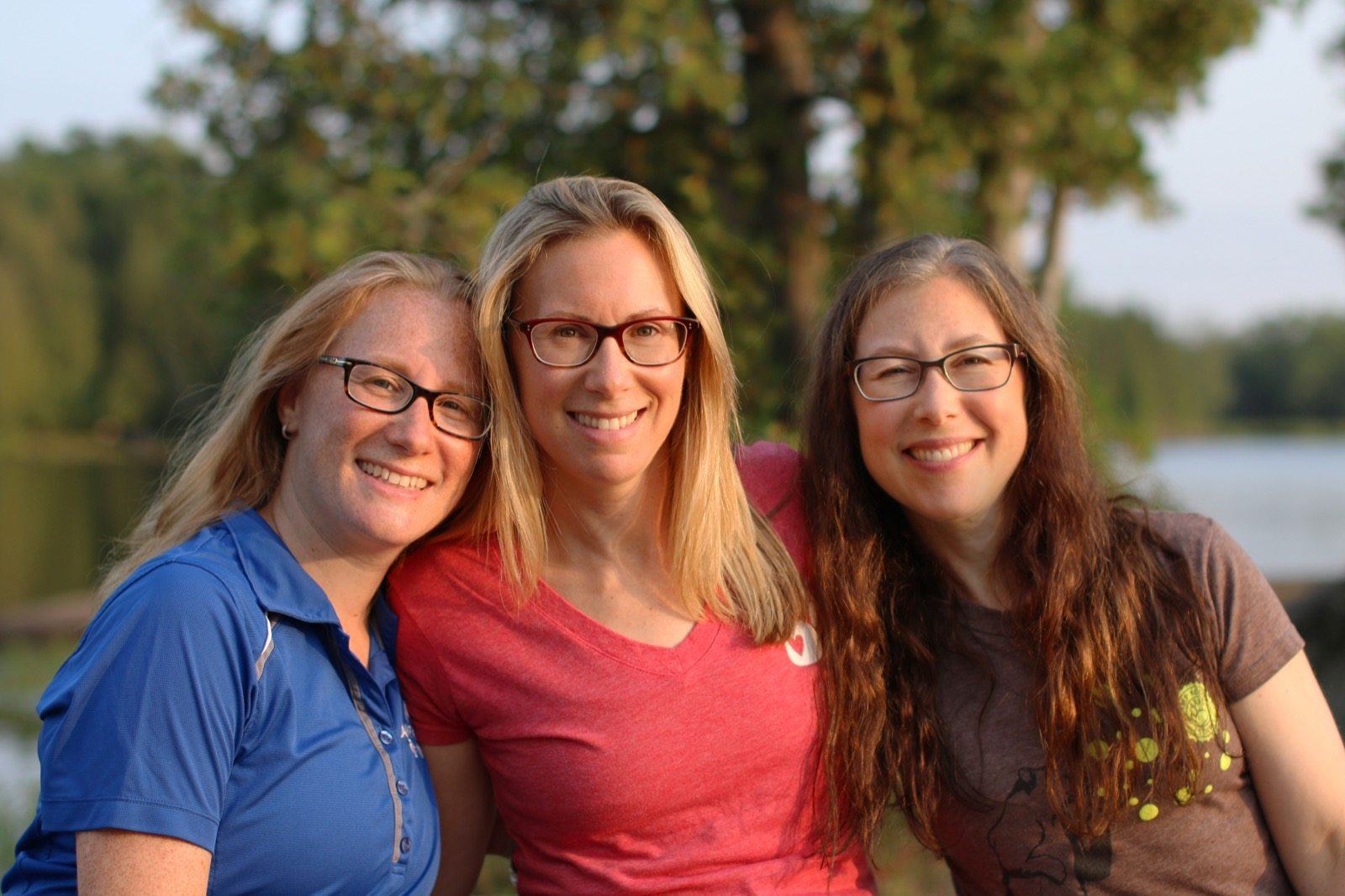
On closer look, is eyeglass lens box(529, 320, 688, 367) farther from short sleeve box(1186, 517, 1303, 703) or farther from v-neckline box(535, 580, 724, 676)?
short sleeve box(1186, 517, 1303, 703)

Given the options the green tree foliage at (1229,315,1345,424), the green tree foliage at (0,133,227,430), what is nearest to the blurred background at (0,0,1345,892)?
the green tree foliage at (0,133,227,430)

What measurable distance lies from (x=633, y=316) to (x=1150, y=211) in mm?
5808

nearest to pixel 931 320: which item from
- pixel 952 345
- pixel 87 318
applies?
pixel 952 345

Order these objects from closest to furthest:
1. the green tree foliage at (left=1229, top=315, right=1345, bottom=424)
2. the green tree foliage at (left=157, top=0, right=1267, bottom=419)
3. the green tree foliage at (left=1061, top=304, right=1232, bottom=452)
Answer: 1. the green tree foliage at (left=157, top=0, right=1267, bottom=419)
2. the green tree foliage at (left=1061, top=304, right=1232, bottom=452)
3. the green tree foliage at (left=1229, top=315, right=1345, bottom=424)

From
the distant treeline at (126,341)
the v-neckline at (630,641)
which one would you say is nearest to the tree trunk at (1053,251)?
the v-neckline at (630,641)

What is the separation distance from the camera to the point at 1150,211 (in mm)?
7273

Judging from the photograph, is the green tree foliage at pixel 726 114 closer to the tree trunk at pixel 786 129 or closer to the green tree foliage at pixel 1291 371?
the tree trunk at pixel 786 129

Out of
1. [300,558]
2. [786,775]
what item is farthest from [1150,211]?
[300,558]

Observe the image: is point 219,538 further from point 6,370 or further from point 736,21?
point 6,370

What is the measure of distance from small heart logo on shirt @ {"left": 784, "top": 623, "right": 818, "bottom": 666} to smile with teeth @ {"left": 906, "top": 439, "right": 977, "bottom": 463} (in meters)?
0.47

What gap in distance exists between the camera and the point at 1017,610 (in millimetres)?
2496

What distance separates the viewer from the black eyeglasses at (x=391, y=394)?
234 cm

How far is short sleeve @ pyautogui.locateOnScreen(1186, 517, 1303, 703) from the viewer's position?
91.3 inches

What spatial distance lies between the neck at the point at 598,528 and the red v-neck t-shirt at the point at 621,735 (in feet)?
Result: 0.48
